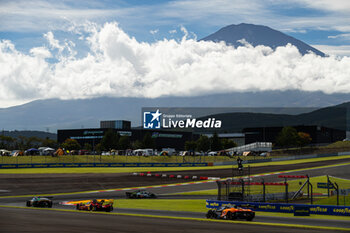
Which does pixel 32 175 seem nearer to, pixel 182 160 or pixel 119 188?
pixel 119 188

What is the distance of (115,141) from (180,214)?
108 metres

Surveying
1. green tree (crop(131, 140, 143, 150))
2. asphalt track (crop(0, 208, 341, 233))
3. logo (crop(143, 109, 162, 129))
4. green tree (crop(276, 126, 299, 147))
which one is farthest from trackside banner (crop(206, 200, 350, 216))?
logo (crop(143, 109, 162, 129))

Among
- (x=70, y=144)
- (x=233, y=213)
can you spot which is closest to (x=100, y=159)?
(x=70, y=144)

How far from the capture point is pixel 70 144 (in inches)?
6476

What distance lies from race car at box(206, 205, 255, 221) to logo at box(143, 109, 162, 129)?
144 metres

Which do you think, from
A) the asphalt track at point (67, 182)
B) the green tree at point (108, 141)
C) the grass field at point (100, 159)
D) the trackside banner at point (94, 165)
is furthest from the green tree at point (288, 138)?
the asphalt track at point (67, 182)

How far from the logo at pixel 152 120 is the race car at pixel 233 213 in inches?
5681

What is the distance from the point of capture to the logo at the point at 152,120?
177m

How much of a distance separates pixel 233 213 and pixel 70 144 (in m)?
139

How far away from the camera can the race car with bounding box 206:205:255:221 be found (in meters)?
31.0

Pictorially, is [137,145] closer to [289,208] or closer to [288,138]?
[288,138]

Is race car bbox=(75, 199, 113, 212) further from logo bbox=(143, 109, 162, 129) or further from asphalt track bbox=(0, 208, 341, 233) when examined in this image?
logo bbox=(143, 109, 162, 129)

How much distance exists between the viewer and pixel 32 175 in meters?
74.6

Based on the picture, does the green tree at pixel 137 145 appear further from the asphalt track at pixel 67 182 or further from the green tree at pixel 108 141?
the asphalt track at pixel 67 182
